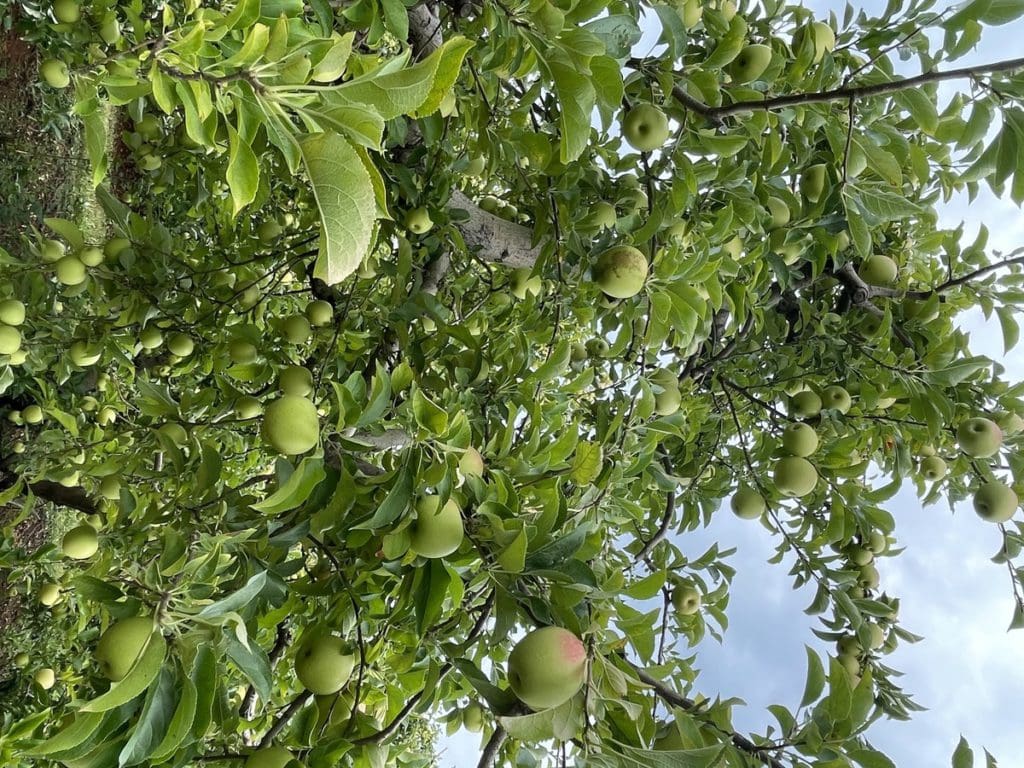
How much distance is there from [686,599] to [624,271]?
1374 mm

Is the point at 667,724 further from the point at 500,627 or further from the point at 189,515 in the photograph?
the point at 189,515

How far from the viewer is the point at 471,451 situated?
4.00ft

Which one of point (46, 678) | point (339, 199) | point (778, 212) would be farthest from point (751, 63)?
point (46, 678)

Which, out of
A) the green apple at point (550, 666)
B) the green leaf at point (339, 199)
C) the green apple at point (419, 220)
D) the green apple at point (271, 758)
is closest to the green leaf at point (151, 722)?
the green apple at point (271, 758)

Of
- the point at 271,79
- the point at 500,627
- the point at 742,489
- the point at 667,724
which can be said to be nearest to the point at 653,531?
the point at 742,489

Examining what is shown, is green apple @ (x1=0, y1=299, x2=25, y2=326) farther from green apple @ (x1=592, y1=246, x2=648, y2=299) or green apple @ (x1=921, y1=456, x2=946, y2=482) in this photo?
green apple @ (x1=921, y1=456, x2=946, y2=482)

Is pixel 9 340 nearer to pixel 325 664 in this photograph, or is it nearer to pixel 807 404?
pixel 325 664

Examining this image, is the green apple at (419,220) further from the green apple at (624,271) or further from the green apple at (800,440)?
the green apple at (800,440)

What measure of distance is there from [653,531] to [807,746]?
172 centimetres

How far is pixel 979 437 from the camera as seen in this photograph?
6.64 feet

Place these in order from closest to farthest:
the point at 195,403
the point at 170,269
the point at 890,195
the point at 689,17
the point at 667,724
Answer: the point at 667,724
the point at 890,195
the point at 689,17
the point at 195,403
the point at 170,269

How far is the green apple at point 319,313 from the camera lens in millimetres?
2412

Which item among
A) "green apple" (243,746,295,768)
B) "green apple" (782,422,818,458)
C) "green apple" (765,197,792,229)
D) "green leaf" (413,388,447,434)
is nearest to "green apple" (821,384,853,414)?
"green apple" (782,422,818,458)

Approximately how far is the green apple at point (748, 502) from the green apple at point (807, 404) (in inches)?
14.0
